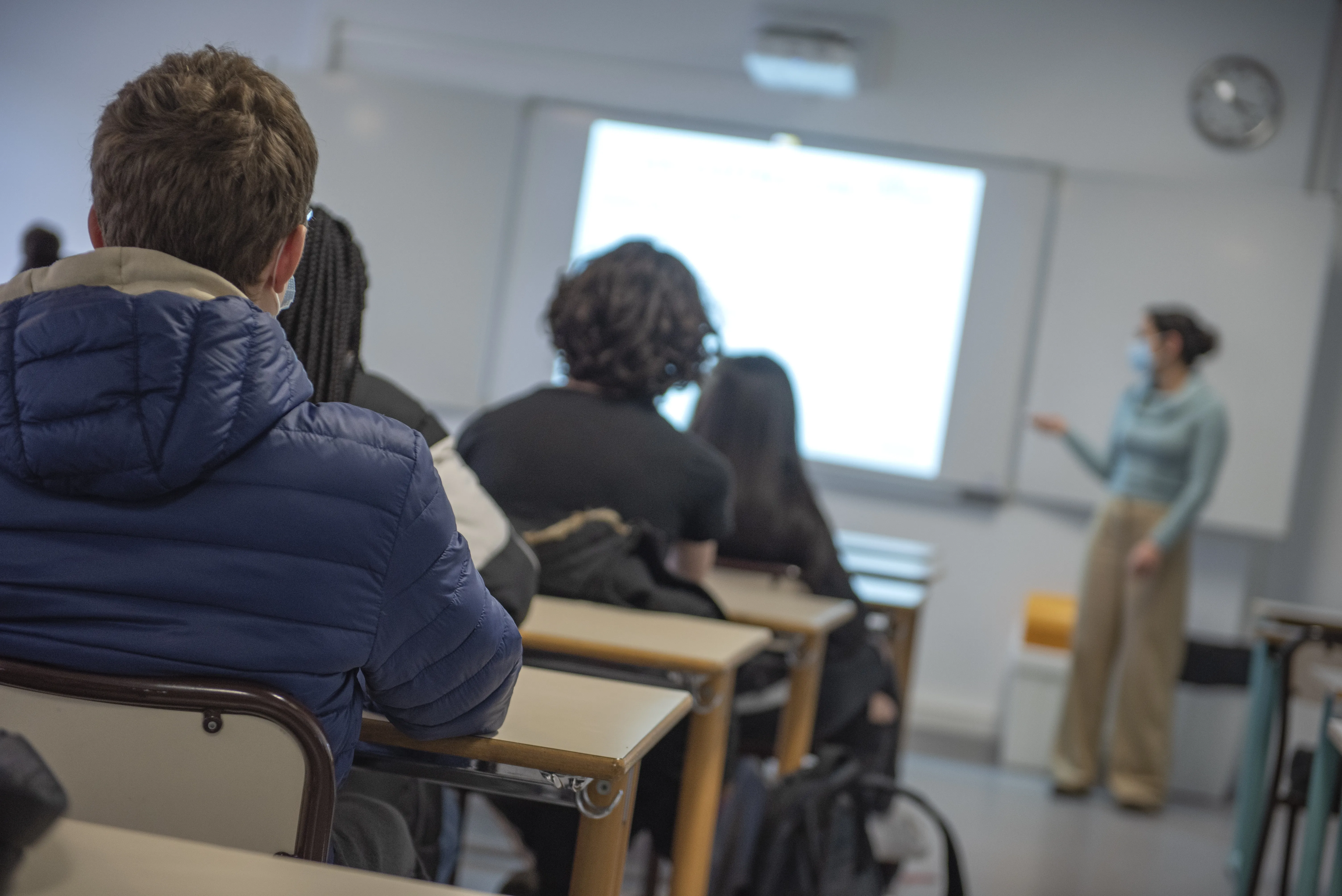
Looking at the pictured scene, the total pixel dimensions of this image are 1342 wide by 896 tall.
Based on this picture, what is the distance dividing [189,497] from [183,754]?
0.65 feet

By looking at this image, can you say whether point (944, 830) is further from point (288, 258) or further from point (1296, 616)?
point (1296, 616)

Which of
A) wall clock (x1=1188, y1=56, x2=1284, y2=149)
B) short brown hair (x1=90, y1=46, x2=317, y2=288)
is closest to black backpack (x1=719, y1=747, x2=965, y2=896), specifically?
short brown hair (x1=90, y1=46, x2=317, y2=288)

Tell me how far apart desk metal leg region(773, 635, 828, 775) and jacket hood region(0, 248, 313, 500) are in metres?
1.56

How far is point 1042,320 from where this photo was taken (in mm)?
4855

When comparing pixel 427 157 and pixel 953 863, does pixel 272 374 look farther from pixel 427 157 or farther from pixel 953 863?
pixel 427 157

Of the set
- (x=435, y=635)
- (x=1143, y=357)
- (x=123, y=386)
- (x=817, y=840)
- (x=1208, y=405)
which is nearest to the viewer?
(x=123, y=386)

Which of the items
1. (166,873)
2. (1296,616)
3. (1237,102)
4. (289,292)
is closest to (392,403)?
(289,292)

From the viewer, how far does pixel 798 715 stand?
237 centimetres

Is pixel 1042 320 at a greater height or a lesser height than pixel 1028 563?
greater

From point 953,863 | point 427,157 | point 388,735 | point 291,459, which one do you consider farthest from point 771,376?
point 427,157

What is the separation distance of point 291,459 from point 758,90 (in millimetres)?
4430

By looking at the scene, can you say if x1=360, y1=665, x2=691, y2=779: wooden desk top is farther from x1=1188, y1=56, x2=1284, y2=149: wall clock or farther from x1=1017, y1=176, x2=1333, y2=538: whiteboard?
x1=1188, y1=56, x2=1284, y2=149: wall clock

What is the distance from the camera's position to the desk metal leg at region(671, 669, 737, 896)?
5.87 feet

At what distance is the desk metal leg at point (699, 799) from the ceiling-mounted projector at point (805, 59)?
3.48 metres
